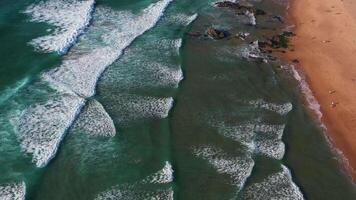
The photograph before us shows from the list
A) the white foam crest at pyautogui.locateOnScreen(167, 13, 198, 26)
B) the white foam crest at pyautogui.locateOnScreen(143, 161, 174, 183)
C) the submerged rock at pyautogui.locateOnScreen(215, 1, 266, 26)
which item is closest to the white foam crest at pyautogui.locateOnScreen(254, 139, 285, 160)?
the white foam crest at pyautogui.locateOnScreen(143, 161, 174, 183)

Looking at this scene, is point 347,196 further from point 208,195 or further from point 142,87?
point 142,87

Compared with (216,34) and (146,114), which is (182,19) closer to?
(216,34)

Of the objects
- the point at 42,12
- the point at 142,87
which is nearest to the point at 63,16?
the point at 42,12

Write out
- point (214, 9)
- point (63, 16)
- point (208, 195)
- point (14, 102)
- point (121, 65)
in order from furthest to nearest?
point (214, 9) → point (63, 16) → point (121, 65) → point (14, 102) → point (208, 195)

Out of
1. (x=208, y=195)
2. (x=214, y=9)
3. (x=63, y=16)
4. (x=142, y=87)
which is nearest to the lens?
(x=208, y=195)

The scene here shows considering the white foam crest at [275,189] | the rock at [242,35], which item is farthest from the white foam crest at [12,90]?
the rock at [242,35]

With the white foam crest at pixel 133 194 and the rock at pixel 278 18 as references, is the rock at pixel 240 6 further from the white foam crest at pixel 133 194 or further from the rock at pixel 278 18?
the white foam crest at pixel 133 194

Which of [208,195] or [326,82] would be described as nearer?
[208,195]
